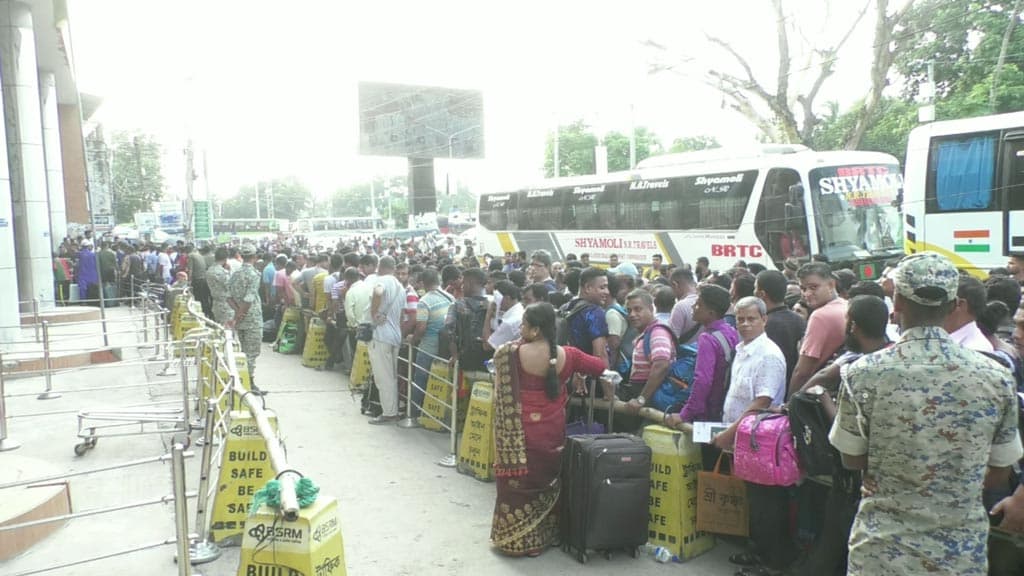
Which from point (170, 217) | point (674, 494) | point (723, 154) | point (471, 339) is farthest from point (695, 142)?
point (674, 494)

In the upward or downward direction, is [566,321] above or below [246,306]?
above

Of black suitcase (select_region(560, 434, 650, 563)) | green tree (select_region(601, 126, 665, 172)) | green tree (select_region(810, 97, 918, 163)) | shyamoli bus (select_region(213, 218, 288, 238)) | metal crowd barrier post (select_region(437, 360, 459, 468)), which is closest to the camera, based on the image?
black suitcase (select_region(560, 434, 650, 563))

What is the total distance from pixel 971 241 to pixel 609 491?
1037 cm

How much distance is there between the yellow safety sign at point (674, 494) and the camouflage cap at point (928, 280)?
254 cm

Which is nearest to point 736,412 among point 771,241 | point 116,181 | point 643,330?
point 643,330

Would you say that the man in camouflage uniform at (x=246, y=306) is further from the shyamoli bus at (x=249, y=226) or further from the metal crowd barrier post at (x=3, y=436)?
the shyamoli bus at (x=249, y=226)

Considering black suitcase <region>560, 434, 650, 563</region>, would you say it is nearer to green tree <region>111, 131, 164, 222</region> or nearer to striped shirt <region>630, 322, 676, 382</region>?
striped shirt <region>630, 322, 676, 382</region>

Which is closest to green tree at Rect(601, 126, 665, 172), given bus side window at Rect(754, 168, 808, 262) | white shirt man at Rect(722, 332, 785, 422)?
bus side window at Rect(754, 168, 808, 262)

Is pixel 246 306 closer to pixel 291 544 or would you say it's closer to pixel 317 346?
pixel 317 346

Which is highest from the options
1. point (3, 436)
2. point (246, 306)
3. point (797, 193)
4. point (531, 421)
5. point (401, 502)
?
point (797, 193)

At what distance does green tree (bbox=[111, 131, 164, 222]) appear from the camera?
6550cm

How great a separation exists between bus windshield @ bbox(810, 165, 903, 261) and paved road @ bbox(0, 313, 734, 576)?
9603 millimetres

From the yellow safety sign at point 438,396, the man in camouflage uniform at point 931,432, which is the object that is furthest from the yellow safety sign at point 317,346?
the man in camouflage uniform at point 931,432

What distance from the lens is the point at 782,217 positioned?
50.5ft
